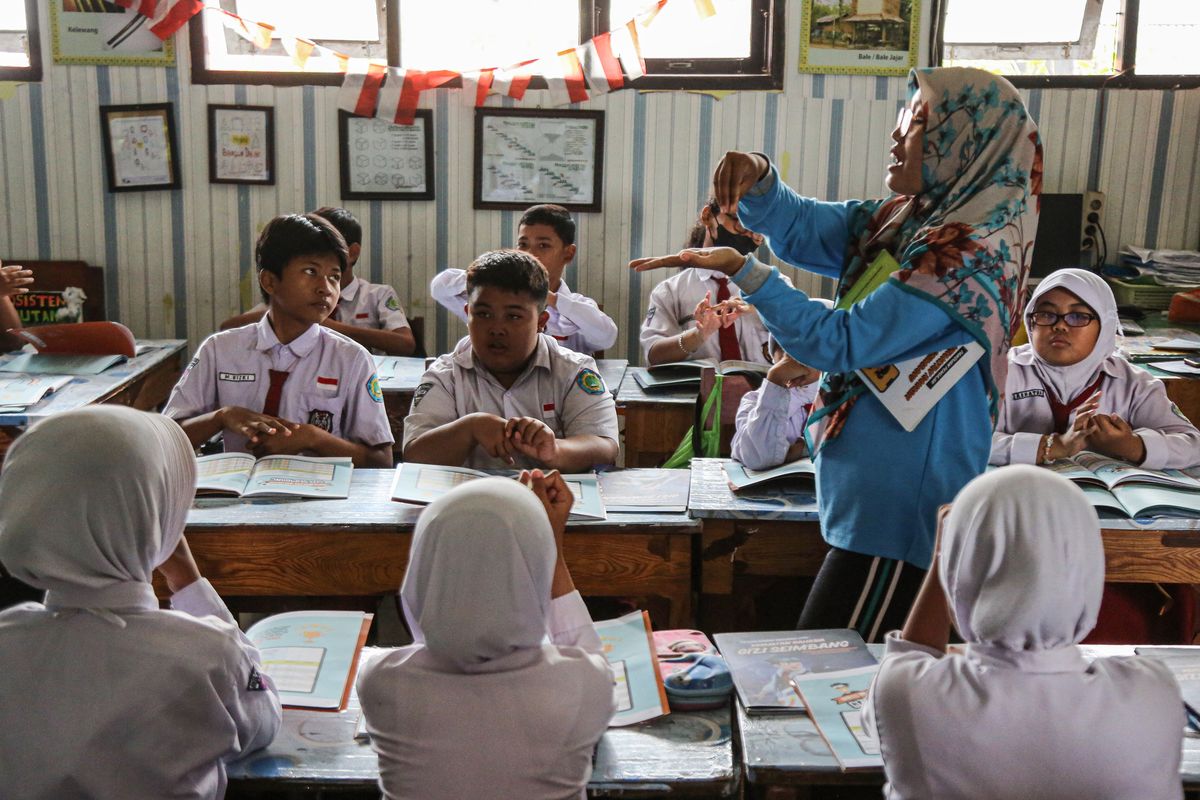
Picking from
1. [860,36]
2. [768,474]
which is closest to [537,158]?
[860,36]

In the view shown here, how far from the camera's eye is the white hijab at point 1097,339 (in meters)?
2.66

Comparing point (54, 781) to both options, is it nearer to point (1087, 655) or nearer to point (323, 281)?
point (1087, 655)

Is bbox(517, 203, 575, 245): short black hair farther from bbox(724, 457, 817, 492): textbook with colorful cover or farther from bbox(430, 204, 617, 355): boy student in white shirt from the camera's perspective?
bbox(724, 457, 817, 492): textbook with colorful cover

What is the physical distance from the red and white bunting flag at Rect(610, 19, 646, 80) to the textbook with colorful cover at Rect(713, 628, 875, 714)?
3316mm

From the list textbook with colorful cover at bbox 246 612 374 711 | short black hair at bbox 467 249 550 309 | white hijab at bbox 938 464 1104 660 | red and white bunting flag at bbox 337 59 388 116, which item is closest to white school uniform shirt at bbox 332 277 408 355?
red and white bunting flag at bbox 337 59 388 116

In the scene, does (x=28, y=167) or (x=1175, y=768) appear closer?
(x=1175, y=768)

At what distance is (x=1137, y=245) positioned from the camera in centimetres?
478

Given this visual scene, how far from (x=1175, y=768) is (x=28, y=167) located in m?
4.83

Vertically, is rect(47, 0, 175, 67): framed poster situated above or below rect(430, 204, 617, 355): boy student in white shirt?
above

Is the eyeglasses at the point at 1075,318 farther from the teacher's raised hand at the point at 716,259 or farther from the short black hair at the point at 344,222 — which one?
the short black hair at the point at 344,222

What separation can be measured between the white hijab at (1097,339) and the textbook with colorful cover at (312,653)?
1.79 m

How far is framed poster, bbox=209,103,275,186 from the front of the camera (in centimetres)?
469

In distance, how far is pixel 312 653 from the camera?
1.60m

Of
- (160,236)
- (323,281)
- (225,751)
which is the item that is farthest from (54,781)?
(160,236)
